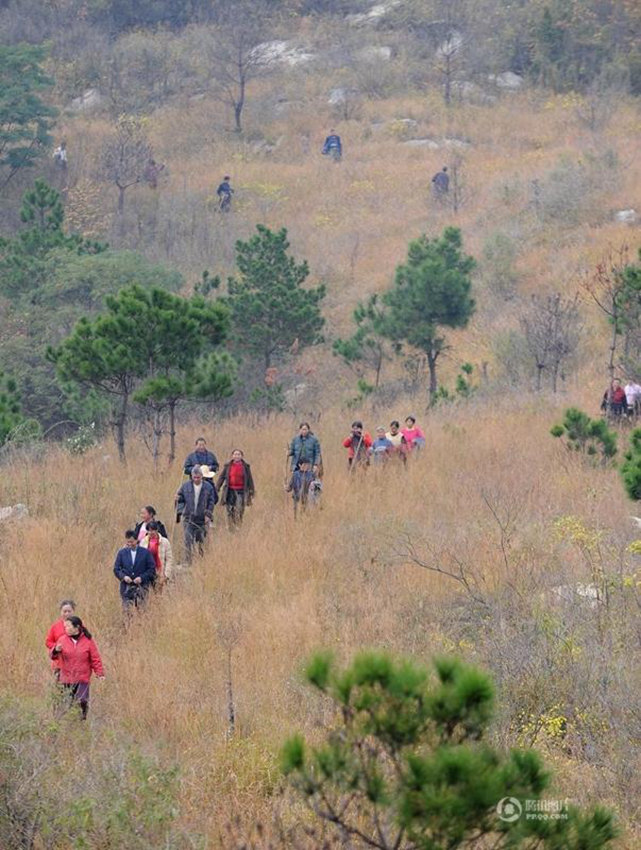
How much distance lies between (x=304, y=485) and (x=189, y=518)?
2.06 metres

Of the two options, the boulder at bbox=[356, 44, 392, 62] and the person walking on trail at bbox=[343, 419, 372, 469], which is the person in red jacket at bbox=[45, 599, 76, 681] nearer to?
the person walking on trail at bbox=[343, 419, 372, 469]

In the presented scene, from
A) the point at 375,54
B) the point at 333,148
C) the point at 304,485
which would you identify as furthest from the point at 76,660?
the point at 375,54

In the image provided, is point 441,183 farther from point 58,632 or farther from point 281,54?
point 58,632

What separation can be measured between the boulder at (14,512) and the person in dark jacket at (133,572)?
3.70 metres

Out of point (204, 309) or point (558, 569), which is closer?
point (558, 569)

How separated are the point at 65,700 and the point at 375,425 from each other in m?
13.9

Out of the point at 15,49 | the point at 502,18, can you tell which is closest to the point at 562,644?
the point at 15,49

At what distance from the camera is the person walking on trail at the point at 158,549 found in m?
12.3

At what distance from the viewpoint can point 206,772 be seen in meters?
8.33

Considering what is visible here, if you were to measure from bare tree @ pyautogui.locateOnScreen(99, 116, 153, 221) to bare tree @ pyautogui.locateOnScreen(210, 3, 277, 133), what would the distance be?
5.44m

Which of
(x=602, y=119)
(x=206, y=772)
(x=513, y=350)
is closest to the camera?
(x=206, y=772)

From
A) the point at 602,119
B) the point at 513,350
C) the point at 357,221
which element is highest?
the point at 602,119

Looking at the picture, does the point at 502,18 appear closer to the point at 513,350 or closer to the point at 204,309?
the point at 513,350

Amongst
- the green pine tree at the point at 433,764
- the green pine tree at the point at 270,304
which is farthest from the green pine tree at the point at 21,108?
the green pine tree at the point at 433,764
